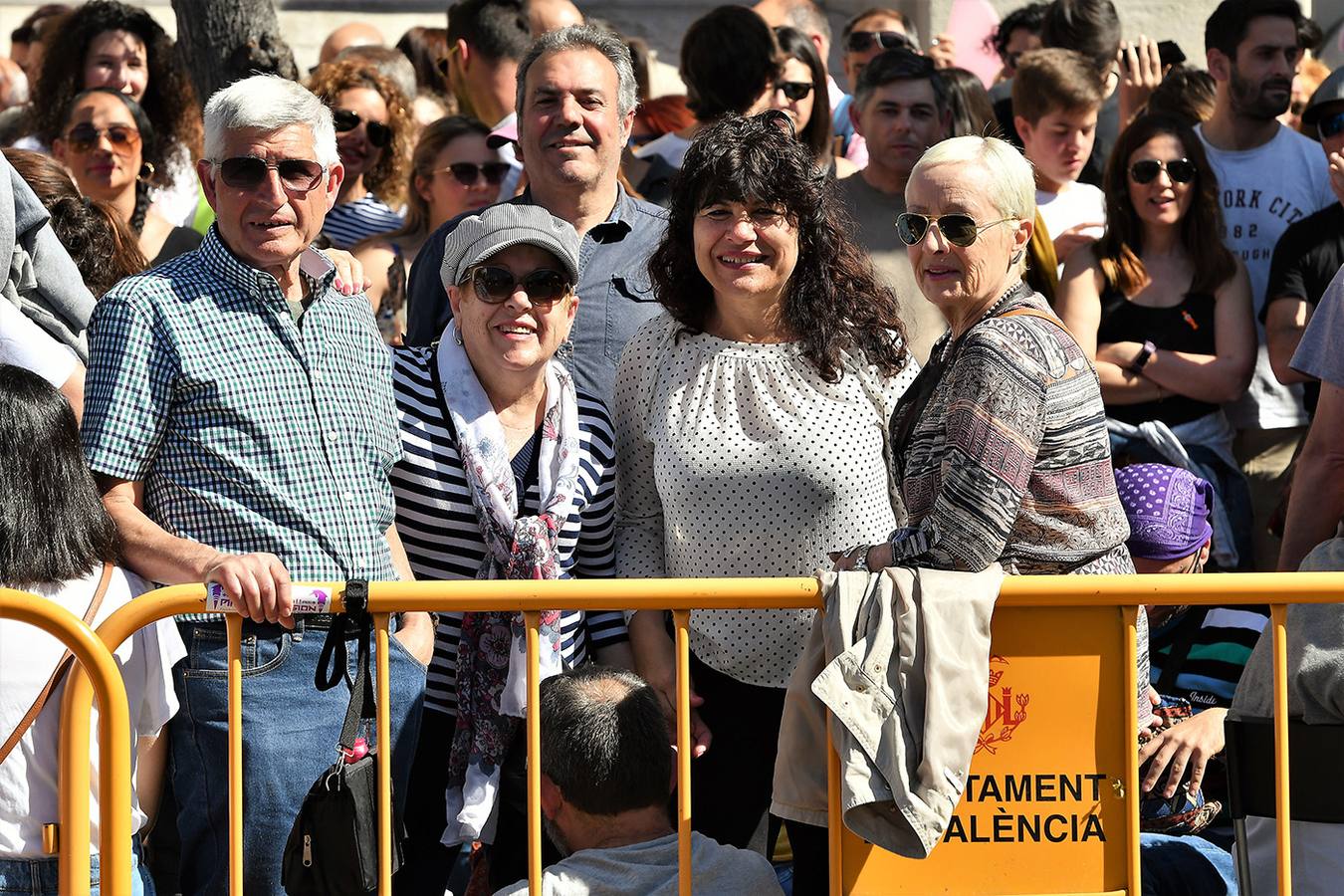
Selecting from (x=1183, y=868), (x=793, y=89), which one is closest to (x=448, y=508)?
(x=1183, y=868)

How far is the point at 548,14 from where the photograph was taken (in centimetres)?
736

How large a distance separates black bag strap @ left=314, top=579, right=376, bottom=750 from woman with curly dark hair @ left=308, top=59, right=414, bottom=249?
328cm

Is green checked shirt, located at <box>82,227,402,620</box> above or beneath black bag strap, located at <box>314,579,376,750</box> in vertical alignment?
above

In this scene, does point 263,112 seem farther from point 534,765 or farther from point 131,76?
point 131,76

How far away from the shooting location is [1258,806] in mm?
3527

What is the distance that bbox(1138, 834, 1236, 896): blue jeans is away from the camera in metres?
3.90

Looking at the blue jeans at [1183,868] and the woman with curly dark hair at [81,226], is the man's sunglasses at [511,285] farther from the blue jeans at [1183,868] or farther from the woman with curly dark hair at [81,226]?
the blue jeans at [1183,868]

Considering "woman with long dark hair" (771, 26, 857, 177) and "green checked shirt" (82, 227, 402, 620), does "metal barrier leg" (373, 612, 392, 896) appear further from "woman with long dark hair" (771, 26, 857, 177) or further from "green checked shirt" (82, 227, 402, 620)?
"woman with long dark hair" (771, 26, 857, 177)

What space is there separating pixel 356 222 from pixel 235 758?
138 inches

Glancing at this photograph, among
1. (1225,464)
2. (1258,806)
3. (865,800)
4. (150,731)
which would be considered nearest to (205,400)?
(150,731)

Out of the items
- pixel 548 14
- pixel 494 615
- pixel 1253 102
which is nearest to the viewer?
pixel 494 615

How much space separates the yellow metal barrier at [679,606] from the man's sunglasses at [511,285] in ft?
3.04

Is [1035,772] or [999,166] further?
[999,166]

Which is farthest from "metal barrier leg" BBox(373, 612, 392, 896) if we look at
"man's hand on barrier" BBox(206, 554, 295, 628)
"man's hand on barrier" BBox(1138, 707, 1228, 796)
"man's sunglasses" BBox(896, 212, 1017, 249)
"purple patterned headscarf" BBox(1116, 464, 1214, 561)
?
"purple patterned headscarf" BBox(1116, 464, 1214, 561)
